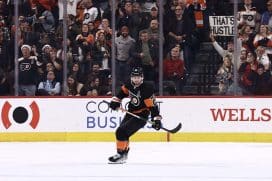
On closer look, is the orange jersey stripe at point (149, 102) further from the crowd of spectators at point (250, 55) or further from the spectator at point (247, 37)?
the spectator at point (247, 37)

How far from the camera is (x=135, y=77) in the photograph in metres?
11.4

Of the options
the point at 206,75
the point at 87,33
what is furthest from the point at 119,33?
the point at 206,75

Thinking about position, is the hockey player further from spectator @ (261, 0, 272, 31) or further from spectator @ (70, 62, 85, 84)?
spectator @ (261, 0, 272, 31)

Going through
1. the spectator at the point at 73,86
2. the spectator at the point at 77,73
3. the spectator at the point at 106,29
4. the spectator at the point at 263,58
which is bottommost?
the spectator at the point at 73,86

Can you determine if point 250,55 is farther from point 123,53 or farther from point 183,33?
point 123,53

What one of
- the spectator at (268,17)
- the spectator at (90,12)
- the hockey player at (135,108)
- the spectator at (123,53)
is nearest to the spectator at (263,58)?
the spectator at (268,17)

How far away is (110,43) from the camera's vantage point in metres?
16.0

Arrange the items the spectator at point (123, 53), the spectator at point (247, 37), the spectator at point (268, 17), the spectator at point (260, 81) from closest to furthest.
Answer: the spectator at point (260, 81) < the spectator at point (268, 17) < the spectator at point (247, 37) < the spectator at point (123, 53)

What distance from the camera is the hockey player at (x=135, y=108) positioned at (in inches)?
448
